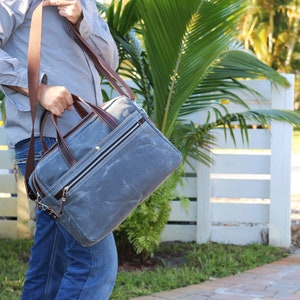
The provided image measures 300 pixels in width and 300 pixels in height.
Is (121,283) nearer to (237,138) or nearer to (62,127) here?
(237,138)

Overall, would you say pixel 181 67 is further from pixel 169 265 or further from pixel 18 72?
pixel 18 72

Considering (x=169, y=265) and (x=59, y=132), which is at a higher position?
(x=59, y=132)

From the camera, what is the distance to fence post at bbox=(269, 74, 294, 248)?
5.23 metres

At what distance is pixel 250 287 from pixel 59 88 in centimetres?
247

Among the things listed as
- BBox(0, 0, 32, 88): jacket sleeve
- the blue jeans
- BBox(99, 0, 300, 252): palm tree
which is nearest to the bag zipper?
the blue jeans

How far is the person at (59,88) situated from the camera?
2.27m

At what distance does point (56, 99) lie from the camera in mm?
2197

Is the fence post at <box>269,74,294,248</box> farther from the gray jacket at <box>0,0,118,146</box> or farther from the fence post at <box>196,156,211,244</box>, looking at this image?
the gray jacket at <box>0,0,118,146</box>

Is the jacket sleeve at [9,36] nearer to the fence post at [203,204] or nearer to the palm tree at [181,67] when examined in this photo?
the palm tree at [181,67]

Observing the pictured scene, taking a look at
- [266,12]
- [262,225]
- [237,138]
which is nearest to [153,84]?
[237,138]

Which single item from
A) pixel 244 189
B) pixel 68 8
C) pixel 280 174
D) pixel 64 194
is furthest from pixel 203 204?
pixel 64 194

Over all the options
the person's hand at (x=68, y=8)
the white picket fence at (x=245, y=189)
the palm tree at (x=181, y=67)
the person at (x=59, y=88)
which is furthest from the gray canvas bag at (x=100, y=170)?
the white picket fence at (x=245, y=189)

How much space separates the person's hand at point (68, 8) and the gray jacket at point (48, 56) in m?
0.04

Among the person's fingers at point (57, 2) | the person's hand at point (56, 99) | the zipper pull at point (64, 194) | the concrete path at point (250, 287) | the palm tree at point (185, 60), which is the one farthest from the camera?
the palm tree at point (185, 60)
